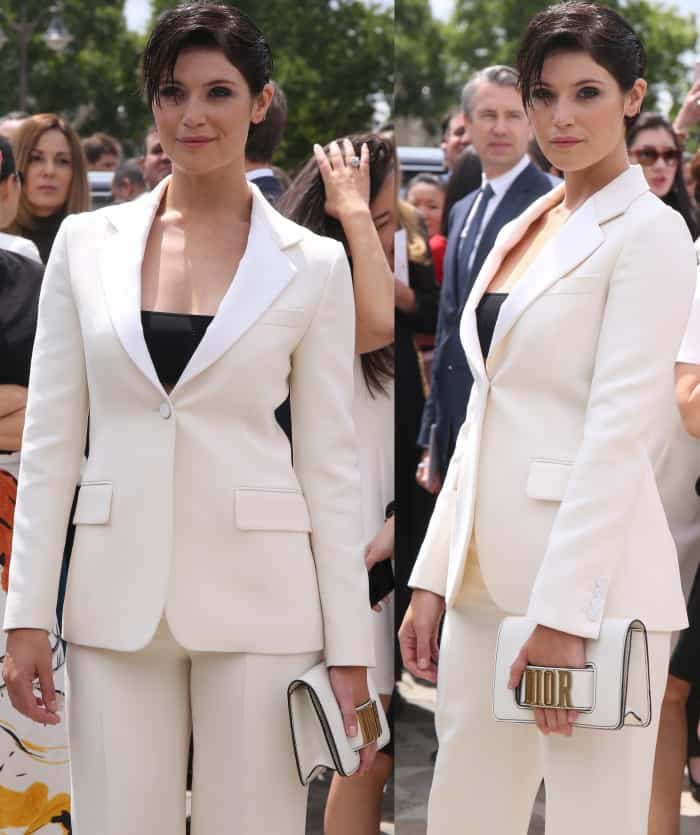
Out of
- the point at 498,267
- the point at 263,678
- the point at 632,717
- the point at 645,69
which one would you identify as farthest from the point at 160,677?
the point at 645,69

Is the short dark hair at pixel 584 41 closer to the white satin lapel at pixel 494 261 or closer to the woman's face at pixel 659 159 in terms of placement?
the white satin lapel at pixel 494 261

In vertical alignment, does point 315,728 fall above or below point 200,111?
below

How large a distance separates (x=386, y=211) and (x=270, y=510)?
1345 mm

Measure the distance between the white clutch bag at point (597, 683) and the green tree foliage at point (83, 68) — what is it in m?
9.12

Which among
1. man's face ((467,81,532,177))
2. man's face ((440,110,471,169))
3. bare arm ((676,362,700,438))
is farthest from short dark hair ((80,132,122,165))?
bare arm ((676,362,700,438))

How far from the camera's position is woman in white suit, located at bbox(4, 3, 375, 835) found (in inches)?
91.7

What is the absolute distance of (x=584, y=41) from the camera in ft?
8.54

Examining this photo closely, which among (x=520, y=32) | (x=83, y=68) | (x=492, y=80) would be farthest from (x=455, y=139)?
(x=520, y=32)

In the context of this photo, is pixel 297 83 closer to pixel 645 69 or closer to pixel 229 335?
pixel 645 69

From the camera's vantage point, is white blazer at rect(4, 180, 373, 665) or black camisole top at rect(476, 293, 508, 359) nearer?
white blazer at rect(4, 180, 373, 665)

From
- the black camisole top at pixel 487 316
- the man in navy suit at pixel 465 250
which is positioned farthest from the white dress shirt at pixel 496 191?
the black camisole top at pixel 487 316

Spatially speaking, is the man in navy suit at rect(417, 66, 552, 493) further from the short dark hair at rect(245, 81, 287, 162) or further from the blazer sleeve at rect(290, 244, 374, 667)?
the blazer sleeve at rect(290, 244, 374, 667)

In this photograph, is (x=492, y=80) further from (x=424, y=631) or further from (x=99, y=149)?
(x=99, y=149)

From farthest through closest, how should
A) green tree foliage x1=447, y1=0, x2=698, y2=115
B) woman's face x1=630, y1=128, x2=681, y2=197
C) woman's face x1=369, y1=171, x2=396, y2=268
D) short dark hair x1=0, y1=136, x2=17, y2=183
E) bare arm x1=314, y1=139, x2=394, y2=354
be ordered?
green tree foliage x1=447, y1=0, x2=698, y2=115 → woman's face x1=630, y1=128, x2=681, y2=197 → short dark hair x1=0, y1=136, x2=17, y2=183 → woman's face x1=369, y1=171, x2=396, y2=268 → bare arm x1=314, y1=139, x2=394, y2=354
